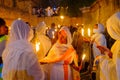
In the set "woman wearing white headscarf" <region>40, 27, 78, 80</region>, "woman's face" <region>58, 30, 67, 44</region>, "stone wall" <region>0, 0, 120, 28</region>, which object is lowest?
"woman wearing white headscarf" <region>40, 27, 78, 80</region>

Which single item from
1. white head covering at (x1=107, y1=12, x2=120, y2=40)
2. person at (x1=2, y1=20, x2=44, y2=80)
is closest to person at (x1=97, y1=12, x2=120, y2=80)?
white head covering at (x1=107, y1=12, x2=120, y2=40)

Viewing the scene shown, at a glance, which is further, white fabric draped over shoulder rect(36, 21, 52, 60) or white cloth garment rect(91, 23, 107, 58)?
white cloth garment rect(91, 23, 107, 58)

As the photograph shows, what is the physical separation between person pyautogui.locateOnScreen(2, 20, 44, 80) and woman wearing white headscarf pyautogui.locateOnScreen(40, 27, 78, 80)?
1381 mm

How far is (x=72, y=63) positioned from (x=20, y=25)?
1.96 metres

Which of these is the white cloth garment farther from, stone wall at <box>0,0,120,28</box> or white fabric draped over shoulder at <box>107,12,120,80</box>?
white fabric draped over shoulder at <box>107,12,120,80</box>

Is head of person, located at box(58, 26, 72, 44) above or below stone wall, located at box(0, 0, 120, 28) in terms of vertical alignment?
below

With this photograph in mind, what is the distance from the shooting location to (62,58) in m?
6.73

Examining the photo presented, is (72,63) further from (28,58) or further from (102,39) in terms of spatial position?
(102,39)

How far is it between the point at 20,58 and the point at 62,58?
167 cm

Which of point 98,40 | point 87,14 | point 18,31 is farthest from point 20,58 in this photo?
point 87,14

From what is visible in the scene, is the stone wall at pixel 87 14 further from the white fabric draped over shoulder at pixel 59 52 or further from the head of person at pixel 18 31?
the head of person at pixel 18 31

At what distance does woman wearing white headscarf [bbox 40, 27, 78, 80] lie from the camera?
6.73 metres

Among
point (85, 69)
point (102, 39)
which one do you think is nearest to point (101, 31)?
point (102, 39)

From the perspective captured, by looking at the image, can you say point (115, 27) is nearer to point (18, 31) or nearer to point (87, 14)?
point (18, 31)
